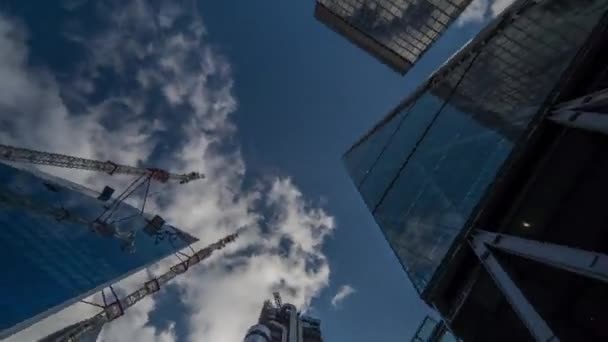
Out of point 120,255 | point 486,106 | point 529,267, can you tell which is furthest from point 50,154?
point 529,267

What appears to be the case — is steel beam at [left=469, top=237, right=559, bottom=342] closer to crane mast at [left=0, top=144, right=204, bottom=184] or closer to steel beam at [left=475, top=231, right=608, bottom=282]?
steel beam at [left=475, top=231, right=608, bottom=282]

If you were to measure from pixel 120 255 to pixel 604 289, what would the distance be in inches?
1476

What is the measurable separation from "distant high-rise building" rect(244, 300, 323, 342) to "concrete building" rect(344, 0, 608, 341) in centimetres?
5304

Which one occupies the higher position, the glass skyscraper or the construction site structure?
the construction site structure

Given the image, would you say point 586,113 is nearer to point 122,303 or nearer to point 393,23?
point 122,303

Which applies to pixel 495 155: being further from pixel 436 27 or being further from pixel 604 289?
pixel 436 27

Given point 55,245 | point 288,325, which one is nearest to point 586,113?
point 55,245

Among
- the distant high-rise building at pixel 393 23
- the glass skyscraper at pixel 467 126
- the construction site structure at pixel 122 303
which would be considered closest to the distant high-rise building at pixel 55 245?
the construction site structure at pixel 122 303

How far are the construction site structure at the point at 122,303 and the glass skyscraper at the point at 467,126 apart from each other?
26.9 meters

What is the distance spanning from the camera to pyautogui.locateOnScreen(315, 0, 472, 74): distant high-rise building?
2178 inches

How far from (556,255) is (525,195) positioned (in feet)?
11.8

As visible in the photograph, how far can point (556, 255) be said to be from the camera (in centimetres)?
1023

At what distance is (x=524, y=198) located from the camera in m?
13.5

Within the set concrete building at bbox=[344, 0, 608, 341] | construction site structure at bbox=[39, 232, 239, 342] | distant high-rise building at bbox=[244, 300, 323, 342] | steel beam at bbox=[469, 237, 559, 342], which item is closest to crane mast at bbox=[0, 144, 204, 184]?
construction site structure at bbox=[39, 232, 239, 342]
